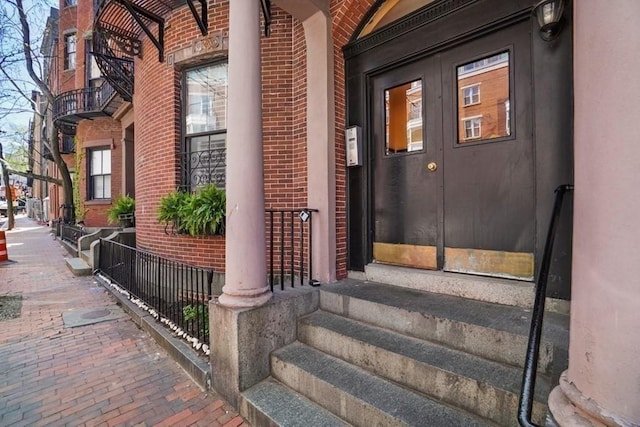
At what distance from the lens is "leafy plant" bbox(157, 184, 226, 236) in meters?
4.47

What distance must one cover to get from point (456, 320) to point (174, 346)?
279 cm

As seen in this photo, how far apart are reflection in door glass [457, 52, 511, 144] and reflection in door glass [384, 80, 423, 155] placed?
1.50 feet

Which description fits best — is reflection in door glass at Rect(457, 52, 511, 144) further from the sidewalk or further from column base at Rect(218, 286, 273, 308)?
the sidewalk

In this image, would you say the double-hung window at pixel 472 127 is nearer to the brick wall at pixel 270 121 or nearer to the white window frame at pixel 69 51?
the brick wall at pixel 270 121

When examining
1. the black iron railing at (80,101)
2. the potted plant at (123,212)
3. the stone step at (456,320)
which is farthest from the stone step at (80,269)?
the stone step at (456,320)

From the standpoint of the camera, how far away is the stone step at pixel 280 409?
233 centimetres

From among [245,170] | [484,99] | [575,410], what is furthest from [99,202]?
[575,410]

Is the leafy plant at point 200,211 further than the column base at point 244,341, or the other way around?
the leafy plant at point 200,211

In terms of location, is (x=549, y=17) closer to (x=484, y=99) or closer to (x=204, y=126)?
(x=484, y=99)

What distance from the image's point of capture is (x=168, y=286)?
4.79 metres

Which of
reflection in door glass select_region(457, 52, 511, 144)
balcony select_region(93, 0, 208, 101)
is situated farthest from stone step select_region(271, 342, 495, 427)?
balcony select_region(93, 0, 208, 101)

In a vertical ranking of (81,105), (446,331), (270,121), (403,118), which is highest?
(81,105)

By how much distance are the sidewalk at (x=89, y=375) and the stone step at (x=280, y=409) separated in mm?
172

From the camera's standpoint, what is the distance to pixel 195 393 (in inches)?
115
